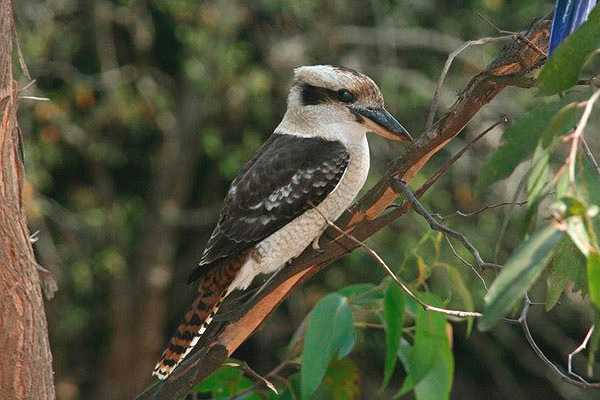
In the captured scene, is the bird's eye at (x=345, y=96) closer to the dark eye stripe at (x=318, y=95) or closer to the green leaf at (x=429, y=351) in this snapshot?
the dark eye stripe at (x=318, y=95)

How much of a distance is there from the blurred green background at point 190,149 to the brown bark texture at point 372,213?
8.69 ft

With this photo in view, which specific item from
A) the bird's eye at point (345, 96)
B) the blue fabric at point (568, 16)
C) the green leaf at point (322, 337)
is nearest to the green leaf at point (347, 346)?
the green leaf at point (322, 337)

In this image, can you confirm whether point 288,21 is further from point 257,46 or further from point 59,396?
point 59,396

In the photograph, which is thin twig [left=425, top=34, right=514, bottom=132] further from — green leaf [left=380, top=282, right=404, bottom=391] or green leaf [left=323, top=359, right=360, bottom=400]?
green leaf [left=323, top=359, right=360, bottom=400]

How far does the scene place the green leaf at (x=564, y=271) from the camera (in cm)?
147

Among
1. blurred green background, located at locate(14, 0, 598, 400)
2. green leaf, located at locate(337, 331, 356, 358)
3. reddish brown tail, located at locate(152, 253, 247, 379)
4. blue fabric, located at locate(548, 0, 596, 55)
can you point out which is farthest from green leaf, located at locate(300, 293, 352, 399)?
blurred green background, located at locate(14, 0, 598, 400)

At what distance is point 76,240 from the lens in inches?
211

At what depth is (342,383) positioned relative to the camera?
2.05 meters

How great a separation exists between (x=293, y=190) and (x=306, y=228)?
0.12m

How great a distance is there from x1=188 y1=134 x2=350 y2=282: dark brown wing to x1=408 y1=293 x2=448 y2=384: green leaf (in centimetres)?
37

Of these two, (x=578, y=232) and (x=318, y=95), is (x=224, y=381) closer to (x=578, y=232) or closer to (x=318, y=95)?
(x=318, y=95)

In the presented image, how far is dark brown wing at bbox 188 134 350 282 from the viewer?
2.27 meters

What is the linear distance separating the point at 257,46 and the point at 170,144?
643 mm

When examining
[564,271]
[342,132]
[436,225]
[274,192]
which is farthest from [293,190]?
[564,271]
